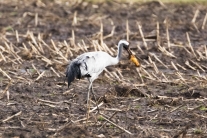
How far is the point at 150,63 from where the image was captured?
1209 centimetres

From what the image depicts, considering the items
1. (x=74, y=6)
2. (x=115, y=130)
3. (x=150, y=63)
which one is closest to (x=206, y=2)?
(x=74, y=6)

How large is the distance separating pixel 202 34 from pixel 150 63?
3684mm

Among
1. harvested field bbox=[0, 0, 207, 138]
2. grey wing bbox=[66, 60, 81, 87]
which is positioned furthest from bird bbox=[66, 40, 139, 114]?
harvested field bbox=[0, 0, 207, 138]

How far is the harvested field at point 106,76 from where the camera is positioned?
8.18m

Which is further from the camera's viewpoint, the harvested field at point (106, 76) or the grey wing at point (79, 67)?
the grey wing at point (79, 67)

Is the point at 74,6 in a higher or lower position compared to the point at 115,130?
higher

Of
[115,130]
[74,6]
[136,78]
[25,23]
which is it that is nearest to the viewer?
[115,130]

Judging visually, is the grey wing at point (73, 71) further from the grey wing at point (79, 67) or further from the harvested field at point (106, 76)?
the harvested field at point (106, 76)

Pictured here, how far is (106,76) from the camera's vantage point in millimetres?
11047

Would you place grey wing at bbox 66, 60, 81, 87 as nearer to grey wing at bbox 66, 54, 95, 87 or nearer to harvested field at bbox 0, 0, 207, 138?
grey wing at bbox 66, 54, 95, 87

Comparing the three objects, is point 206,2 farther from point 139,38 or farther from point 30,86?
point 30,86

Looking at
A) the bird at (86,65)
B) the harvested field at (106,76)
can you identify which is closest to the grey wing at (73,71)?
the bird at (86,65)

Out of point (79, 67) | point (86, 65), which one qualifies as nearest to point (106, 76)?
point (86, 65)

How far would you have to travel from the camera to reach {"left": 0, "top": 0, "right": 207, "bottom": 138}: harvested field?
322 inches
